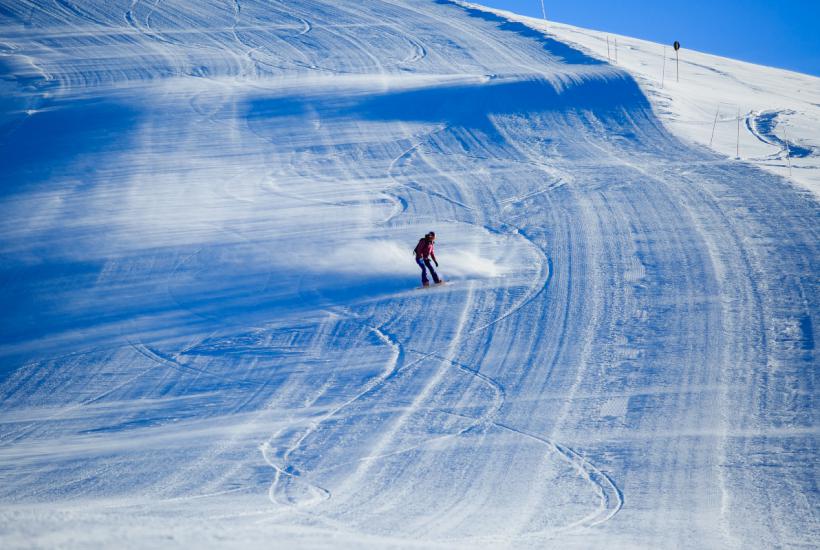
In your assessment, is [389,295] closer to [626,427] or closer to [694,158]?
[626,427]

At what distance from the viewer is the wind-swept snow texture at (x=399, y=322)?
853 cm

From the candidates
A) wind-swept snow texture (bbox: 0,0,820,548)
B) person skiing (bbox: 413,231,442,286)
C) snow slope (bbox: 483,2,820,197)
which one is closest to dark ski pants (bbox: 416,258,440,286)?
person skiing (bbox: 413,231,442,286)

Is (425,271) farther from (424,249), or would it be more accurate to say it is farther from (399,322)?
(399,322)

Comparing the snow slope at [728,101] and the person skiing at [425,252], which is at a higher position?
the snow slope at [728,101]

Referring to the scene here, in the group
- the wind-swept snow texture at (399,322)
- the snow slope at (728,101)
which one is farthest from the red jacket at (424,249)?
the snow slope at (728,101)

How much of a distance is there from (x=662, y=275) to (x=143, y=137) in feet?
50.1

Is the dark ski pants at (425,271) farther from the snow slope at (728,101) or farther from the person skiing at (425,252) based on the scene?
the snow slope at (728,101)

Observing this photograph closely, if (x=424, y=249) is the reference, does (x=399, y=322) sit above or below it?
below

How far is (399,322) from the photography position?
13.4 meters

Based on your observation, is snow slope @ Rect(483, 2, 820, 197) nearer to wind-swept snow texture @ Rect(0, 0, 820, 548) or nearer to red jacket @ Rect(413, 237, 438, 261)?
wind-swept snow texture @ Rect(0, 0, 820, 548)

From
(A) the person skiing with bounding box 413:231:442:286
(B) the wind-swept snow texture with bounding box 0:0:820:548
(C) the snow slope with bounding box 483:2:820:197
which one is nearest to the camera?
(B) the wind-swept snow texture with bounding box 0:0:820:548

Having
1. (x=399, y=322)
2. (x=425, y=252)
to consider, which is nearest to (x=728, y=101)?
(x=425, y=252)

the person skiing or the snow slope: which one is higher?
the snow slope

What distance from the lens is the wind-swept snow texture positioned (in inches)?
336
